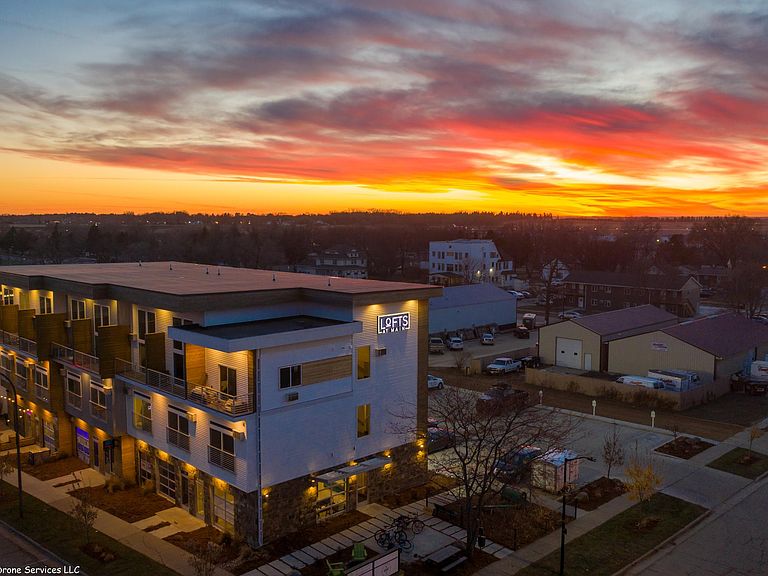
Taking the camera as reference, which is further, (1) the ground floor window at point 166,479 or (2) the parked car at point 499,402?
(2) the parked car at point 499,402

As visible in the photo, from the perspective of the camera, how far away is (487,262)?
10681 cm

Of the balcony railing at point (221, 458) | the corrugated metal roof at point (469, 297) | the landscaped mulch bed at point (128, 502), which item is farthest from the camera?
the corrugated metal roof at point (469, 297)

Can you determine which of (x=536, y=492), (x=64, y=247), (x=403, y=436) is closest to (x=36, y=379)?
(x=403, y=436)

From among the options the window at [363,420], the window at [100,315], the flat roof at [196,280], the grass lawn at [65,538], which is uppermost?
the flat roof at [196,280]

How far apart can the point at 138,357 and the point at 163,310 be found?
2924 mm

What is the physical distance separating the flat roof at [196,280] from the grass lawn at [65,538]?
8893 millimetres

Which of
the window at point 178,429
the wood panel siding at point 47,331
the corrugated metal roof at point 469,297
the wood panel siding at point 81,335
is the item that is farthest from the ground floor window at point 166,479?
the corrugated metal roof at point 469,297

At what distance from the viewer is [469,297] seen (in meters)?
64.5

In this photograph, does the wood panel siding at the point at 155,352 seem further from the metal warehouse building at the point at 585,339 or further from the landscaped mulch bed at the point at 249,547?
the metal warehouse building at the point at 585,339

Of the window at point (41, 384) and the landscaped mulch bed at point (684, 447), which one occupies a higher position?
the window at point (41, 384)

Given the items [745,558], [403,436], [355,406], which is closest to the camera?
[745,558]

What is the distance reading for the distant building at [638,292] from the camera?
7400 centimetres

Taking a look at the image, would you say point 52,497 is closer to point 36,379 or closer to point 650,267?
point 36,379

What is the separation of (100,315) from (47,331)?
9.73ft
